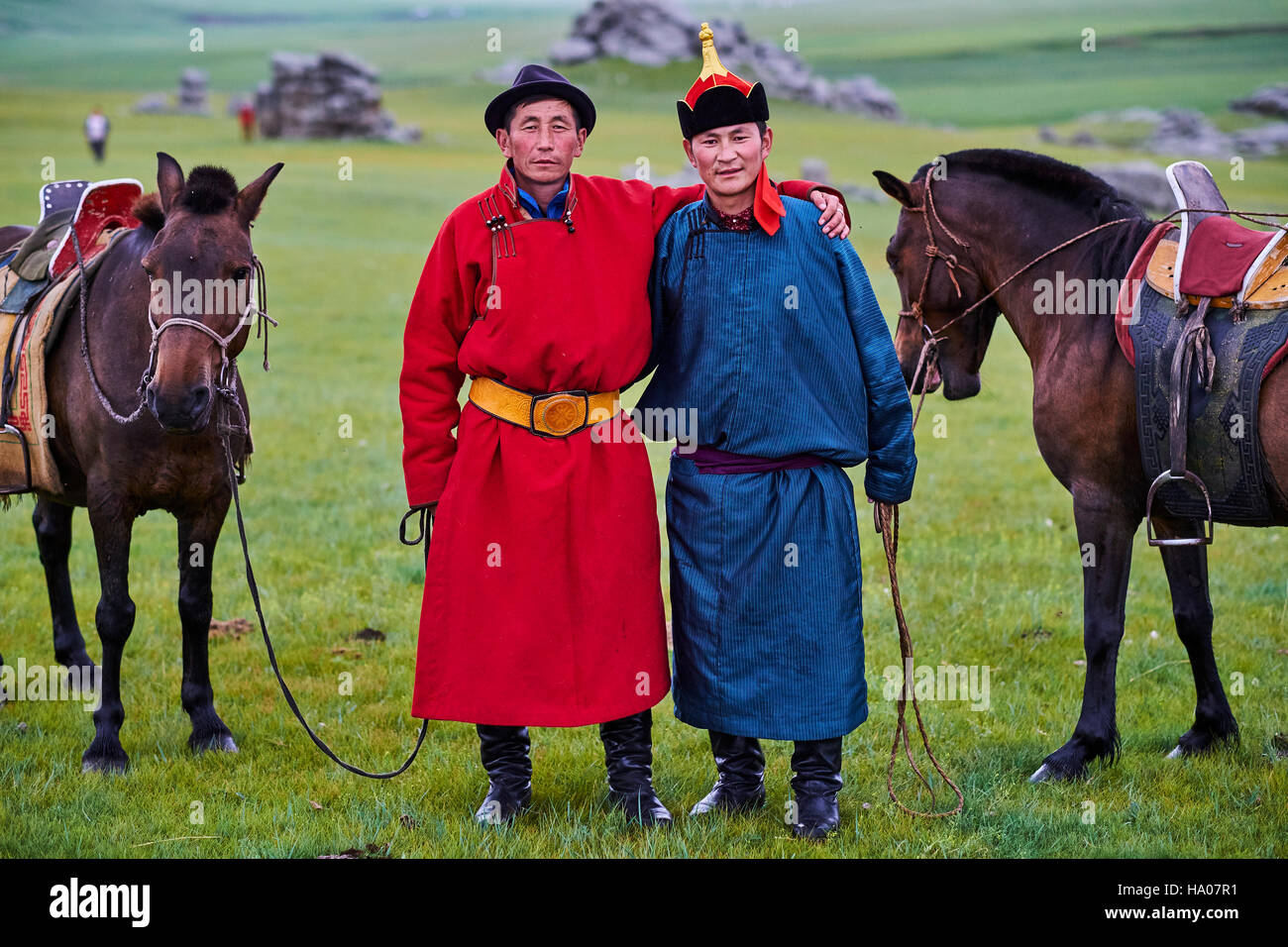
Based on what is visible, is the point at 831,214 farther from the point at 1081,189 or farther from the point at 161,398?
the point at 161,398

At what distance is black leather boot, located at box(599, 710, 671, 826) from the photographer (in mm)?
4223

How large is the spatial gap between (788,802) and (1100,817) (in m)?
1.15

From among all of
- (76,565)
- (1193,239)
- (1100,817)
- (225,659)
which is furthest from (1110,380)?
(76,565)

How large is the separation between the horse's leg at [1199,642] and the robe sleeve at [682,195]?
7.04 feet

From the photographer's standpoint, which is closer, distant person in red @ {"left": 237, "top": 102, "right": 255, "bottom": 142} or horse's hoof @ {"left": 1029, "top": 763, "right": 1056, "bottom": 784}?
horse's hoof @ {"left": 1029, "top": 763, "right": 1056, "bottom": 784}

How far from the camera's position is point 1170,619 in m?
6.61

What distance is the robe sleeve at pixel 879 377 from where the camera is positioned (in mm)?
4016

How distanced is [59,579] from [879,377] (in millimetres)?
4389

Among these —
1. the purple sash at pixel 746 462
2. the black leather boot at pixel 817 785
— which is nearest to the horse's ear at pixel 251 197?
the purple sash at pixel 746 462

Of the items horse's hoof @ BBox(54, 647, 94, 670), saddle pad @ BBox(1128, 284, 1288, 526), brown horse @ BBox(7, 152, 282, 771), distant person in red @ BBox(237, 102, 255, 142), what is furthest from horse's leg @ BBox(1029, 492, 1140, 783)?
distant person in red @ BBox(237, 102, 255, 142)

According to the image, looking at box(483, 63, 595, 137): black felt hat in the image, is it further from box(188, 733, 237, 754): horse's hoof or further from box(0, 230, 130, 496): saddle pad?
box(188, 733, 237, 754): horse's hoof

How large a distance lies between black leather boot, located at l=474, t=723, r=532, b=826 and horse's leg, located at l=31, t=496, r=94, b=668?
111 inches

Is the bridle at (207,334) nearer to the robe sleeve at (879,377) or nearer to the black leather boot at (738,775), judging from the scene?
the robe sleeve at (879,377)

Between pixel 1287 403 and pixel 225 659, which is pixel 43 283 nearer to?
pixel 225 659
